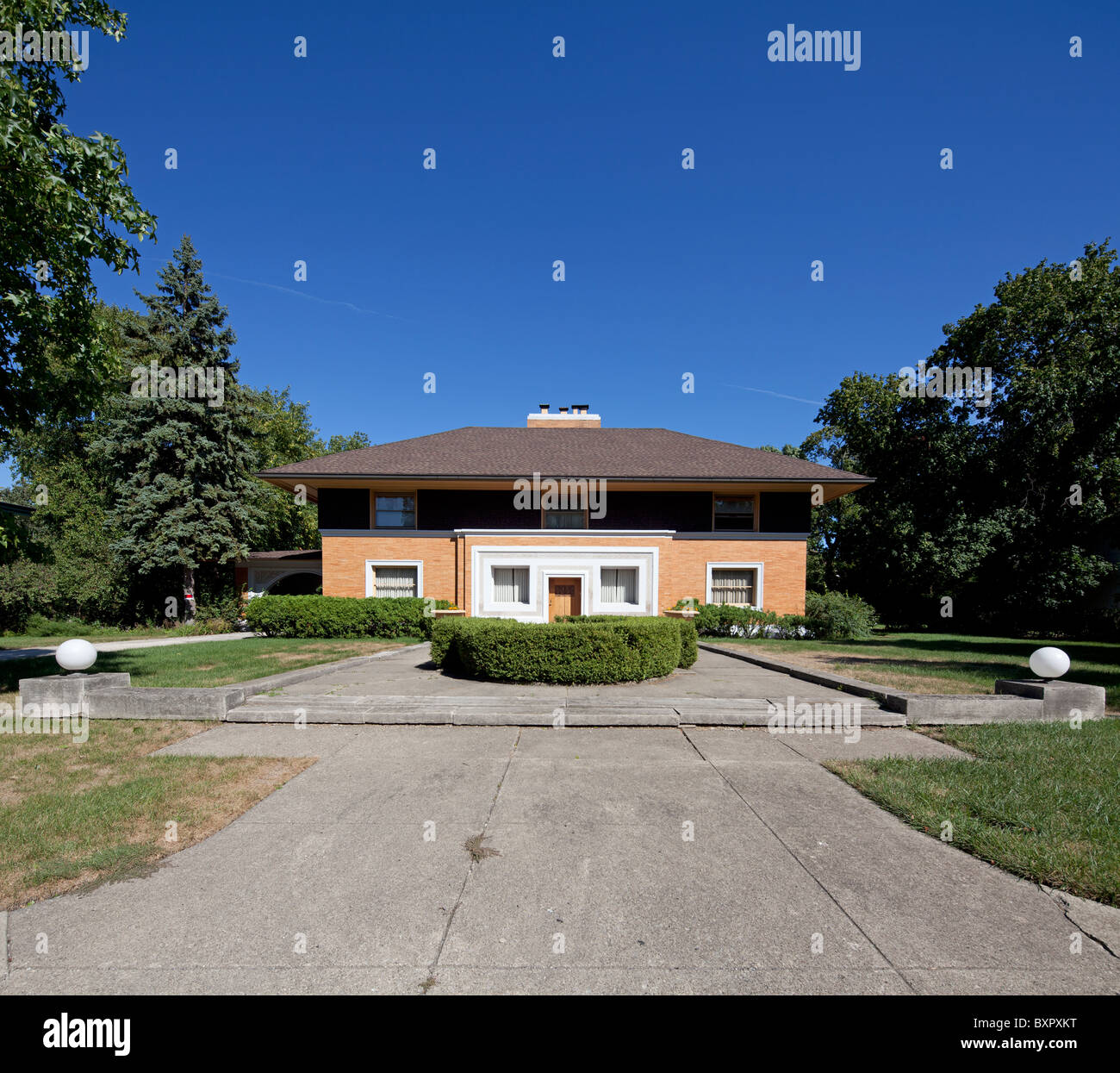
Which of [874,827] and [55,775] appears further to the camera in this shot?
[55,775]

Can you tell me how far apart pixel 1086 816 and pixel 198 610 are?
2845cm

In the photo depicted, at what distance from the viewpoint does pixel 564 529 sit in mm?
20391

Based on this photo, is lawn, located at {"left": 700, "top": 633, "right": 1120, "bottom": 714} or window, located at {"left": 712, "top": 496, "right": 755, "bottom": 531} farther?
window, located at {"left": 712, "top": 496, "right": 755, "bottom": 531}

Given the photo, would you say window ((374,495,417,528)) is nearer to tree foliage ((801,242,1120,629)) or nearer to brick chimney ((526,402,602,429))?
brick chimney ((526,402,602,429))

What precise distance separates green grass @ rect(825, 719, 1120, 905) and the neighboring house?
1363 cm

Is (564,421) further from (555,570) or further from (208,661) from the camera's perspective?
(208,661)

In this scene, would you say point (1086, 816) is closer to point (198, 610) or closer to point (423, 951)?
point (423, 951)

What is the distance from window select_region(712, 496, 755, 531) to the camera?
21.0m

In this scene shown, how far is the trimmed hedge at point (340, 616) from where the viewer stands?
691 inches

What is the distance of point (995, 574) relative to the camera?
86.9ft

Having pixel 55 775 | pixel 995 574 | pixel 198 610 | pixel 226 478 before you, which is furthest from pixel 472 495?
pixel 995 574

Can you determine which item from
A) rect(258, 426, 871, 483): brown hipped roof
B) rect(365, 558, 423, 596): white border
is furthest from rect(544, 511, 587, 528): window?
rect(365, 558, 423, 596): white border

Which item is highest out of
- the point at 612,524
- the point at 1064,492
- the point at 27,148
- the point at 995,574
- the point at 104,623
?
the point at 27,148

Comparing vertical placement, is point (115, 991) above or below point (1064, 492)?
below
